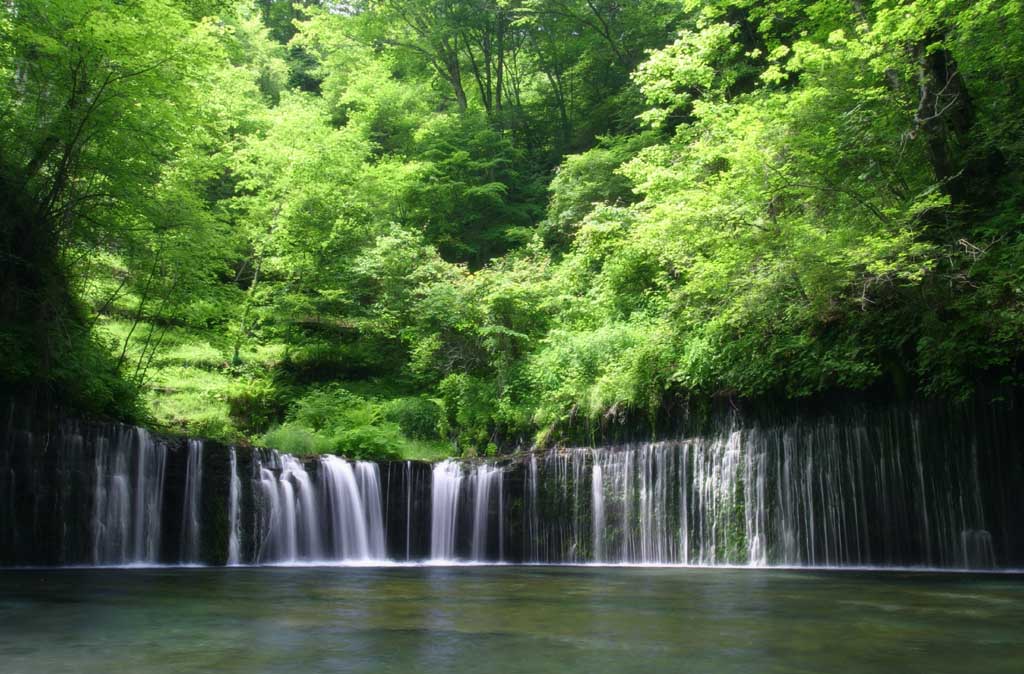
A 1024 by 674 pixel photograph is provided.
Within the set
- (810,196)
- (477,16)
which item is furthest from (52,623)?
(477,16)

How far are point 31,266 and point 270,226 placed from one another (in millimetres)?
11840

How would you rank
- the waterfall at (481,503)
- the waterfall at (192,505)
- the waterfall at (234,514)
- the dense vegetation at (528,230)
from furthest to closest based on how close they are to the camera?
1. the waterfall at (481,503)
2. the waterfall at (234,514)
3. the waterfall at (192,505)
4. the dense vegetation at (528,230)

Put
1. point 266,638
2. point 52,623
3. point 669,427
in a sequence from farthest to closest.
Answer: point 669,427 → point 52,623 → point 266,638

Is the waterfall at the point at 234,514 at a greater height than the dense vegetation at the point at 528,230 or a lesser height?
lesser

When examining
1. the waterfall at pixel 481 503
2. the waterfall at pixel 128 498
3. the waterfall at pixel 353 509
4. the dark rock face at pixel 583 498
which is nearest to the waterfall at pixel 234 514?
the dark rock face at pixel 583 498

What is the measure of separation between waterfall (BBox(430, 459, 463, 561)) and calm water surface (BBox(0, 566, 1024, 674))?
6633 mm

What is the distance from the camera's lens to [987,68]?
12.5 m

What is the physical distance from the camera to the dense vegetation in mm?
11500

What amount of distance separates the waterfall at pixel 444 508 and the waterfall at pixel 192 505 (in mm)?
4720

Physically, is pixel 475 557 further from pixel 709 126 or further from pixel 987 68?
pixel 987 68

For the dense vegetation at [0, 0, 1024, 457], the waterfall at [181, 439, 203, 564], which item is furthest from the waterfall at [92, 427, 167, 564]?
the dense vegetation at [0, 0, 1024, 457]

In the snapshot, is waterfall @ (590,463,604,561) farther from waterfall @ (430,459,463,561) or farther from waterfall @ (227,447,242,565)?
waterfall @ (227,447,242,565)

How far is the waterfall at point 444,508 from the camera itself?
16.3 meters

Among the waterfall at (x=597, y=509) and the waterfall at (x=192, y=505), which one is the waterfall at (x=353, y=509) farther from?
the waterfall at (x=597, y=509)
